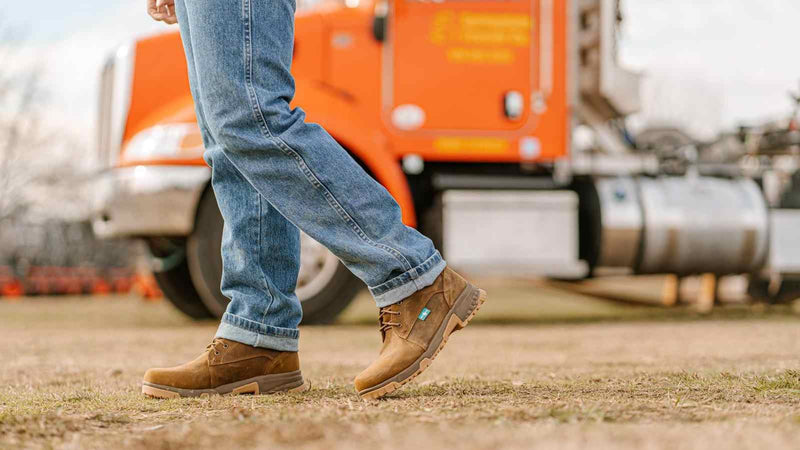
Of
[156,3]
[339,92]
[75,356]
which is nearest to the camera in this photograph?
[156,3]

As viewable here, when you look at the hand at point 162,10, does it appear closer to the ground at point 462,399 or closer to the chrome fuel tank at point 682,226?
the ground at point 462,399

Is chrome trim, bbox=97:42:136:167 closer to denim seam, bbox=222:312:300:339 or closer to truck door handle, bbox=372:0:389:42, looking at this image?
truck door handle, bbox=372:0:389:42

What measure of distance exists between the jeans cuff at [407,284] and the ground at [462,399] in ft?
0.73

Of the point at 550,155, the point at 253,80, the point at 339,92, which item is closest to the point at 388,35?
the point at 339,92

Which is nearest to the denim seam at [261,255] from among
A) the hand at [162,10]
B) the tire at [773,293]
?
the hand at [162,10]

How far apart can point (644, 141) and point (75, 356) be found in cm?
418

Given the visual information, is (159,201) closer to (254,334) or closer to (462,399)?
(254,334)

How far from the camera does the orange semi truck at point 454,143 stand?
521 centimetres

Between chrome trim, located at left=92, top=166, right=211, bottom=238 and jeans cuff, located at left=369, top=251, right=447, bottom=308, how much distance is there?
3.23m

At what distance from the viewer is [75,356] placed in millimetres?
3703

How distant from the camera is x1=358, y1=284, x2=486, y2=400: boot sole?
2.04m

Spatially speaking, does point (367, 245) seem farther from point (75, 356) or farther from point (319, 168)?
point (75, 356)

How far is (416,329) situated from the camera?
6.88 ft

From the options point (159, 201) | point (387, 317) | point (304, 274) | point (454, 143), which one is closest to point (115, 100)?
point (159, 201)
